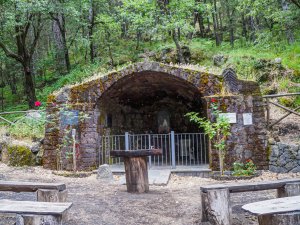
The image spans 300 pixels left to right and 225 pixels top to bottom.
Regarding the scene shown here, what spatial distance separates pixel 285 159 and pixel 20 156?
26.1 ft

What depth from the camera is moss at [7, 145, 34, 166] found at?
9977mm

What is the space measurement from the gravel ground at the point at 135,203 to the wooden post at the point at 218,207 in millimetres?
244

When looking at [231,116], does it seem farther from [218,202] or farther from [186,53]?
[186,53]

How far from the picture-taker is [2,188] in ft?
15.4

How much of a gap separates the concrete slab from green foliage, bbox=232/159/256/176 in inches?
70.5

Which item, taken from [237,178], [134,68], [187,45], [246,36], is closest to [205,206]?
[237,178]

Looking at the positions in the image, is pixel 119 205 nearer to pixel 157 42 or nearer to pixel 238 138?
pixel 238 138

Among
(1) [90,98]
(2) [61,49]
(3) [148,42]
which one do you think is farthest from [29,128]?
(3) [148,42]

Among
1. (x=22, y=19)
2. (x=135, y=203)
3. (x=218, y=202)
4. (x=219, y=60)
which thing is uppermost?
(x=22, y=19)

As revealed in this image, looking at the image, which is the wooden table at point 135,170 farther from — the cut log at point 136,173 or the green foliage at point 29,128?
the green foliage at point 29,128

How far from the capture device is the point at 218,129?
820 centimetres

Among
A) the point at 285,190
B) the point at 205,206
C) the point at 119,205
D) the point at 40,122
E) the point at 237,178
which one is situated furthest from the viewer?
the point at 40,122

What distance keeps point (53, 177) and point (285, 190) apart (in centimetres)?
601

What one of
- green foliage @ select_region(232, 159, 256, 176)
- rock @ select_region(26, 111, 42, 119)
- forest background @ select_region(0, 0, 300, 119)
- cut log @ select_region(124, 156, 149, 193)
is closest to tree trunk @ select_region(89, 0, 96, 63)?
forest background @ select_region(0, 0, 300, 119)
